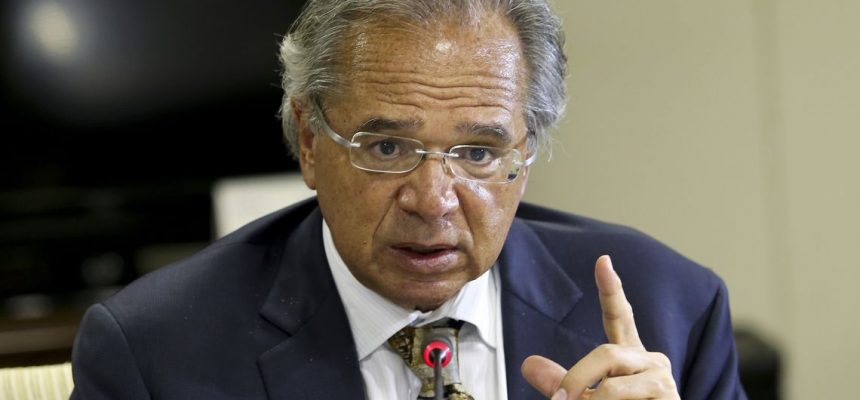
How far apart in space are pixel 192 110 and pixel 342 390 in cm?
257

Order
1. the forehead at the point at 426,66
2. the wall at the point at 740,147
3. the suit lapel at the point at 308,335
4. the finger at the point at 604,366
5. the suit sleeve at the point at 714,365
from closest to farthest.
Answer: the finger at the point at 604,366 < the forehead at the point at 426,66 < the suit lapel at the point at 308,335 < the suit sleeve at the point at 714,365 < the wall at the point at 740,147

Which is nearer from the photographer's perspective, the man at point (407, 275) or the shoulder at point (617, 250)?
the man at point (407, 275)

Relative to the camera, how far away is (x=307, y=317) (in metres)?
1.84

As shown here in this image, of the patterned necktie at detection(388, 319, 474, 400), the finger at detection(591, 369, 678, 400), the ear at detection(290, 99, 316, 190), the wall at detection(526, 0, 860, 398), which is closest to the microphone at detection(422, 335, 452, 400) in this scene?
the patterned necktie at detection(388, 319, 474, 400)

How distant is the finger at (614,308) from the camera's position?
5.30 feet

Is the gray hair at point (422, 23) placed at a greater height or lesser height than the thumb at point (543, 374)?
greater

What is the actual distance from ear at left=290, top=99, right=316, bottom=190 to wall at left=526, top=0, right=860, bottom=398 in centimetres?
214

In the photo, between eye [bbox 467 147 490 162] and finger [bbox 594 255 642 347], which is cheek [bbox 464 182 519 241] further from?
finger [bbox 594 255 642 347]

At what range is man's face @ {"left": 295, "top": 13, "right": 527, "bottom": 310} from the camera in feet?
5.45

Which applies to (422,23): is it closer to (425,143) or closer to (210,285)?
(425,143)

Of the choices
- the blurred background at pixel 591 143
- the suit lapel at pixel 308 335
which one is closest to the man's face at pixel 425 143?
the suit lapel at pixel 308 335

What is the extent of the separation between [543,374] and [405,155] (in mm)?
367

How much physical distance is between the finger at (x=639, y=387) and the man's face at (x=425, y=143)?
0.94 ft

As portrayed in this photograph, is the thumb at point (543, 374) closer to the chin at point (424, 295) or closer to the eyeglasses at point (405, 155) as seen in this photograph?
the chin at point (424, 295)
